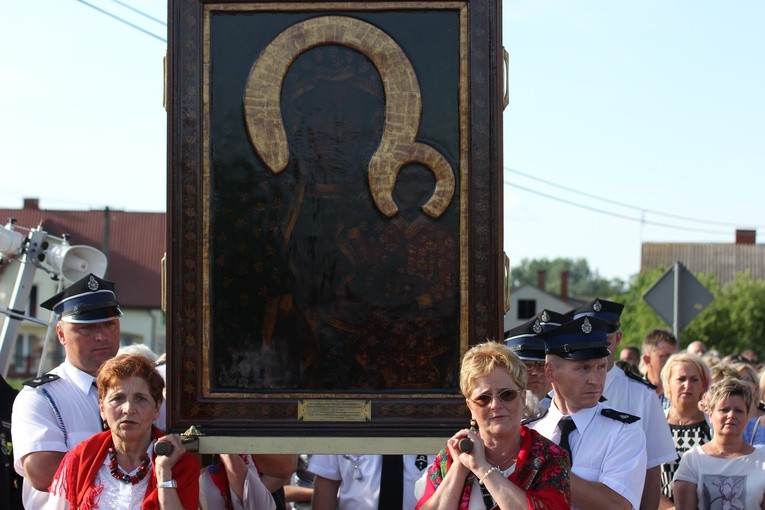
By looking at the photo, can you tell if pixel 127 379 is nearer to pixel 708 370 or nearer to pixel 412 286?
pixel 412 286

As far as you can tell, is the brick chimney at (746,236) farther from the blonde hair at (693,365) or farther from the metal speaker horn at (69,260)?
the metal speaker horn at (69,260)

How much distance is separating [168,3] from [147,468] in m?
1.76

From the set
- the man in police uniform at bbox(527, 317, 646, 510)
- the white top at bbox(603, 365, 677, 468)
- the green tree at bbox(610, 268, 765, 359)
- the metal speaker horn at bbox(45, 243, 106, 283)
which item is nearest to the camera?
the man in police uniform at bbox(527, 317, 646, 510)

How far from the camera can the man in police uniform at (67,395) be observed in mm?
4992

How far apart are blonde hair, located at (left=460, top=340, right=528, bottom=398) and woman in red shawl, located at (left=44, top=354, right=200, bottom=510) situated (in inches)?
46.6

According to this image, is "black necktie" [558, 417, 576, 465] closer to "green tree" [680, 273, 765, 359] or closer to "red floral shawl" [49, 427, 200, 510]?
"red floral shawl" [49, 427, 200, 510]

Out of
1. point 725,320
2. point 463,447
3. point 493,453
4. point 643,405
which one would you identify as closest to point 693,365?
point 643,405

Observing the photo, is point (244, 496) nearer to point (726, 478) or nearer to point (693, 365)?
point (726, 478)

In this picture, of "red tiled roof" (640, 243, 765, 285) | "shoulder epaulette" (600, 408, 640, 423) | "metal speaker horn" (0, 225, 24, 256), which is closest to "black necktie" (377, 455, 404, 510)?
"shoulder epaulette" (600, 408, 640, 423)

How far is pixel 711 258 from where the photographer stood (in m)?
68.1

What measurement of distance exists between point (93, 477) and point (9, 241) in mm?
3815

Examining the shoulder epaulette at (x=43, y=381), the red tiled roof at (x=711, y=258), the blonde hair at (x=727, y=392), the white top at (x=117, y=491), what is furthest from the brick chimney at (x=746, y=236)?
the white top at (x=117, y=491)

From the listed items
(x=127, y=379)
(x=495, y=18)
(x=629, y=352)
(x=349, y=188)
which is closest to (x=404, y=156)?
(x=349, y=188)

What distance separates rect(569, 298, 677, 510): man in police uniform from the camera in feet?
17.8
